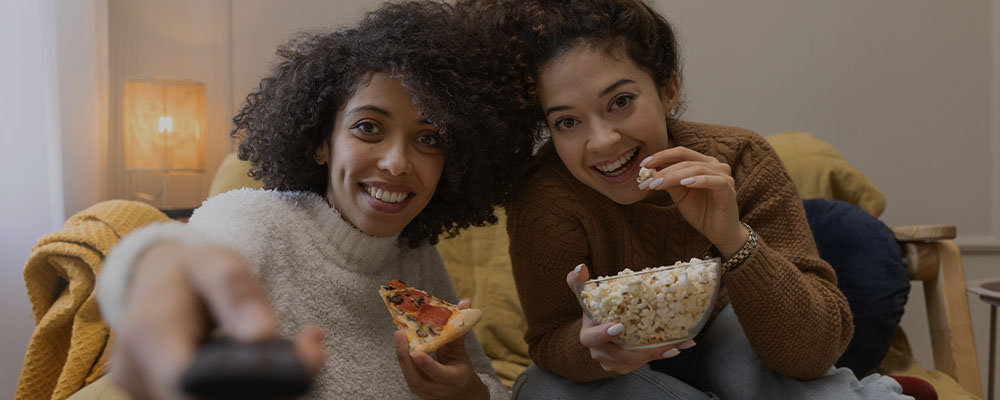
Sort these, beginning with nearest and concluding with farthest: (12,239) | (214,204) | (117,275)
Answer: (117,275) < (214,204) < (12,239)

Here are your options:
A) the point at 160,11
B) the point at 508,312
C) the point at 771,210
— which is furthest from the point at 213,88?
the point at 771,210

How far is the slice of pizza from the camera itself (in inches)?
35.7

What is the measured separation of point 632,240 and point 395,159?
1.55ft

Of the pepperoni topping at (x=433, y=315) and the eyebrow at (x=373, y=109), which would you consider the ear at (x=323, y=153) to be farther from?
the pepperoni topping at (x=433, y=315)

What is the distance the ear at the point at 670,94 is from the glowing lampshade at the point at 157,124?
68.6 inches

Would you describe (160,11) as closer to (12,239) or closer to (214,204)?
(12,239)

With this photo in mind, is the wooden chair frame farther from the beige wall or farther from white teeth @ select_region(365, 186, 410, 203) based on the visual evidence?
white teeth @ select_region(365, 186, 410, 203)

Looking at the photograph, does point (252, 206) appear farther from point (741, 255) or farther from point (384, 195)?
point (741, 255)

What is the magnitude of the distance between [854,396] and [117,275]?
1.10m

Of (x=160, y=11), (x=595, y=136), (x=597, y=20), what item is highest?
(x=160, y=11)

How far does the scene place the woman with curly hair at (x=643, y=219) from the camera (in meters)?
1.07

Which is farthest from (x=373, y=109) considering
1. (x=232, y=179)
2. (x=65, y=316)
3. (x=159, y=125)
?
(x=159, y=125)

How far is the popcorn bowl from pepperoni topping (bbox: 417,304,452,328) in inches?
6.8

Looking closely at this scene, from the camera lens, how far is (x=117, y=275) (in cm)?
32
